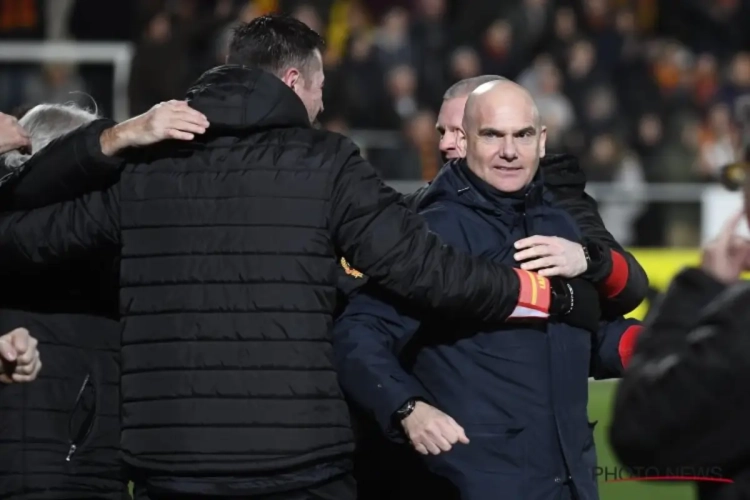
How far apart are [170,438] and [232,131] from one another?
0.78m

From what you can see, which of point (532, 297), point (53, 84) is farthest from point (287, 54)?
point (53, 84)

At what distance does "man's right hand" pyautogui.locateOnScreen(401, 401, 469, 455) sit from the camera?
374cm

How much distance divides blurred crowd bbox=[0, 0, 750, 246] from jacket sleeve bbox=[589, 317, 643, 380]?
8.64 meters

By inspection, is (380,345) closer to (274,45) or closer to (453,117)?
(274,45)

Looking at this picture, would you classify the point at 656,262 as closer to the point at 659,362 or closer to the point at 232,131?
the point at 232,131

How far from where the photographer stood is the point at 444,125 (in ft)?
16.5

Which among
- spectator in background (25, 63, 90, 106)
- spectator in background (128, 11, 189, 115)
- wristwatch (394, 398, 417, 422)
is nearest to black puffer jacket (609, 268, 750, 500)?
wristwatch (394, 398, 417, 422)

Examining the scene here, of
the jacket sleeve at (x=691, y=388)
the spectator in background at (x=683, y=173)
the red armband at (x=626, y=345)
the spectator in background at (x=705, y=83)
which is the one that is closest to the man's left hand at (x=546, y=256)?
the red armband at (x=626, y=345)

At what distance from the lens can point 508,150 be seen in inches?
163

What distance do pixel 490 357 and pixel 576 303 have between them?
0.28 metres

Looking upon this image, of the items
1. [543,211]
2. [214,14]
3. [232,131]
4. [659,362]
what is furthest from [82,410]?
[214,14]

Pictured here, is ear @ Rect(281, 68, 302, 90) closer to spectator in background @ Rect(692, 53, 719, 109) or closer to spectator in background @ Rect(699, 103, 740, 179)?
spectator in background @ Rect(699, 103, 740, 179)

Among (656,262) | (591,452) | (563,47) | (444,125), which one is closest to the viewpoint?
(591,452)

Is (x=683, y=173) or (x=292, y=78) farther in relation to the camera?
(x=683, y=173)
